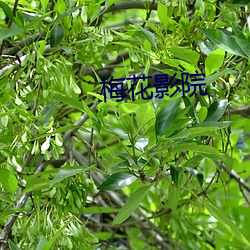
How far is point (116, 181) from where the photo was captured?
31.0 inches

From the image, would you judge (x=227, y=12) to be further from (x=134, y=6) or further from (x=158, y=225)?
(x=158, y=225)

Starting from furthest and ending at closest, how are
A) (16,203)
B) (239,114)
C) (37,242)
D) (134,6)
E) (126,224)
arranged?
(239,114)
(126,224)
(134,6)
(16,203)
(37,242)

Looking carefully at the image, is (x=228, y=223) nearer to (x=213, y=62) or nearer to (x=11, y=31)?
(x=213, y=62)

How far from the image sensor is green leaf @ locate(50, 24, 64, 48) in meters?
0.84

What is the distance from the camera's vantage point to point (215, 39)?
79 cm

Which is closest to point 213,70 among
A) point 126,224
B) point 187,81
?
point 187,81

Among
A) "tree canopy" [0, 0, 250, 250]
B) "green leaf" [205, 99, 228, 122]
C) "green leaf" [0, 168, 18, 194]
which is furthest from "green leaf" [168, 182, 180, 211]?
"green leaf" [0, 168, 18, 194]

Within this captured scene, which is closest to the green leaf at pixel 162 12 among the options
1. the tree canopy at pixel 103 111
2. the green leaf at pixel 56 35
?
the tree canopy at pixel 103 111

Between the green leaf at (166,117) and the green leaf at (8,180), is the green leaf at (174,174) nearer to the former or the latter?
the green leaf at (166,117)

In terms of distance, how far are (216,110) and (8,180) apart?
0.28 metres

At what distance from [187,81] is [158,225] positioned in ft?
2.08

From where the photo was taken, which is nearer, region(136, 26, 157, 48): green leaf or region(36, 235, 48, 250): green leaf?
region(36, 235, 48, 250): green leaf

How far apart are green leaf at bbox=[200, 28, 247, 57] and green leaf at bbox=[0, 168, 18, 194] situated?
294mm

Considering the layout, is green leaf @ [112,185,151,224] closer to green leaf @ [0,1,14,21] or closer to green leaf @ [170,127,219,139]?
green leaf @ [170,127,219,139]
